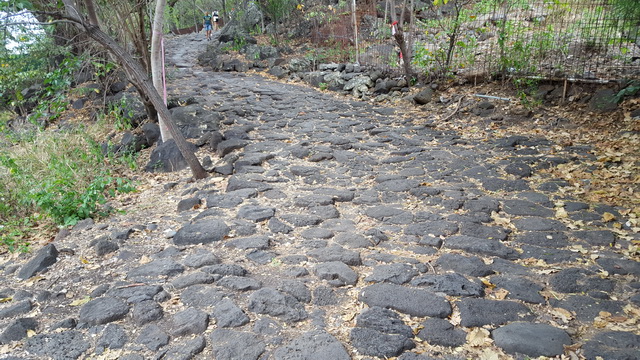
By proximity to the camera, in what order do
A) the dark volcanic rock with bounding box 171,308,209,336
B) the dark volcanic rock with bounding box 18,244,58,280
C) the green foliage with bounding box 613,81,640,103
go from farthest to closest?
the green foliage with bounding box 613,81,640,103
the dark volcanic rock with bounding box 18,244,58,280
the dark volcanic rock with bounding box 171,308,209,336

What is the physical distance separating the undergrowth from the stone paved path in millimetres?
521

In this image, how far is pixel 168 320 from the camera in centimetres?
297

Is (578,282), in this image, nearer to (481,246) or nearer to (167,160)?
(481,246)

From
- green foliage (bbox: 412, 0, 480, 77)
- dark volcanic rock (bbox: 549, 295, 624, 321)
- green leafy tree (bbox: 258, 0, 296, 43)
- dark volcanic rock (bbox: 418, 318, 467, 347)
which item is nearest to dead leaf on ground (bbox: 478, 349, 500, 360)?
dark volcanic rock (bbox: 418, 318, 467, 347)

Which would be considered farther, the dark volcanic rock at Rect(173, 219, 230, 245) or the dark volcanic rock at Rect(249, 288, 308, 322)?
the dark volcanic rock at Rect(173, 219, 230, 245)

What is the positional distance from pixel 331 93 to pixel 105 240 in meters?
7.04

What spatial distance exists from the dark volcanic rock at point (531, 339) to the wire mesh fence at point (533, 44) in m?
4.04

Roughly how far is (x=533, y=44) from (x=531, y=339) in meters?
6.12

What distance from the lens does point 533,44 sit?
7203 mm

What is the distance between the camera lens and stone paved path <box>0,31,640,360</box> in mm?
2668

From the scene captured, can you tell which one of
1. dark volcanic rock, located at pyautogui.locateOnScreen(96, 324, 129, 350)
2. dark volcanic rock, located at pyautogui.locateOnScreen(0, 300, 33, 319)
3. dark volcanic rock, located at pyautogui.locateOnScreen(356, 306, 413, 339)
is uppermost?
dark volcanic rock, located at pyautogui.locateOnScreen(356, 306, 413, 339)

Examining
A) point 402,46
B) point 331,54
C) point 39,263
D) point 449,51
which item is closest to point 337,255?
point 39,263

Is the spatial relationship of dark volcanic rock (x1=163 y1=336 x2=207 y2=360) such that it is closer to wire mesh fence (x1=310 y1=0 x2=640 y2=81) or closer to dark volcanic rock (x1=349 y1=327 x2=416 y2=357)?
dark volcanic rock (x1=349 y1=327 x2=416 y2=357)

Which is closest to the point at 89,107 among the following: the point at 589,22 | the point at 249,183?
the point at 249,183
